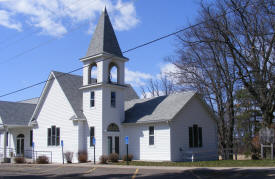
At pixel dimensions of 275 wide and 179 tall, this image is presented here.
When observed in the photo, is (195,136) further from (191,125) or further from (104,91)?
(104,91)

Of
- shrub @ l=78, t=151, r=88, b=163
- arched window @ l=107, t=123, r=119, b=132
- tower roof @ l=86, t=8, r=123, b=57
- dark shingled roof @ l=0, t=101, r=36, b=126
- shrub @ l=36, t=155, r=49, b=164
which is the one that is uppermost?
tower roof @ l=86, t=8, r=123, b=57

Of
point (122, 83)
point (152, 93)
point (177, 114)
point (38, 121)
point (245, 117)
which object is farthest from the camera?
point (152, 93)

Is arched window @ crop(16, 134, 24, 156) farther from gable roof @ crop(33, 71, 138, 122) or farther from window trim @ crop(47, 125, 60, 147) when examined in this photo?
window trim @ crop(47, 125, 60, 147)

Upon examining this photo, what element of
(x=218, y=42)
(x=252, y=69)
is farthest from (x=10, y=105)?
(x=252, y=69)

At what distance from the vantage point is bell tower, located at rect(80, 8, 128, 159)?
95.1ft

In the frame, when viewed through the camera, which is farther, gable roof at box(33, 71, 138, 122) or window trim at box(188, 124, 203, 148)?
gable roof at box(33, 71, 138, 122)

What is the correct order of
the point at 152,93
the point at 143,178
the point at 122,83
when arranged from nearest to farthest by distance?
the point at 143,178, the point at 122,83, the point at 152,93

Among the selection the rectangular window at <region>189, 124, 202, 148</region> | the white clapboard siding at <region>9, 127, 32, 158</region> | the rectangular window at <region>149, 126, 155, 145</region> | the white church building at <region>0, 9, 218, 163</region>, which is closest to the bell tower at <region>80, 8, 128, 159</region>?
the white church building at <region>0, 9, 218, 163</region>

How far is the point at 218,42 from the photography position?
3147cm

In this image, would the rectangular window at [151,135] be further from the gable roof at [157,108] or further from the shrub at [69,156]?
the shrub at [69,156]

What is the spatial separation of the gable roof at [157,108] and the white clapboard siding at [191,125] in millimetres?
593

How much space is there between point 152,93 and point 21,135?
2682 centimetres

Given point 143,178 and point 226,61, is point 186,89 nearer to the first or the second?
point 226,61

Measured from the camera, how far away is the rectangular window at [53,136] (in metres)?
31.9
